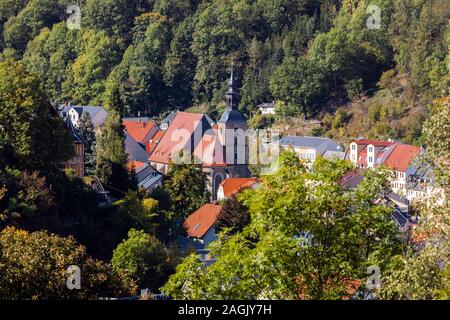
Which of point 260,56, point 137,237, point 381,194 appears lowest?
point 260,56

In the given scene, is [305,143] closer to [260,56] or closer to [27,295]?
[260,56]

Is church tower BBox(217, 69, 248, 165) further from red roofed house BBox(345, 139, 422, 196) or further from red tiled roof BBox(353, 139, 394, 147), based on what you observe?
red tiled roof BBox(353, 139, 394, 147)

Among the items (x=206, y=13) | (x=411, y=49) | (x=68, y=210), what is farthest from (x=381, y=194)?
(x=206, y=13)

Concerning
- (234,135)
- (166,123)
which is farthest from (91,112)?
(234,135)

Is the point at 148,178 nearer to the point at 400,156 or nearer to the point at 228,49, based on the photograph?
the point at 400,156

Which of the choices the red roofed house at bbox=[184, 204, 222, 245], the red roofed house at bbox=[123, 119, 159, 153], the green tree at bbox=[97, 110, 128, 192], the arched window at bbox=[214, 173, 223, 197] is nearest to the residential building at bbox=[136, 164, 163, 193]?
the red roofed house at bbox=[184, 204, 222, 245]
